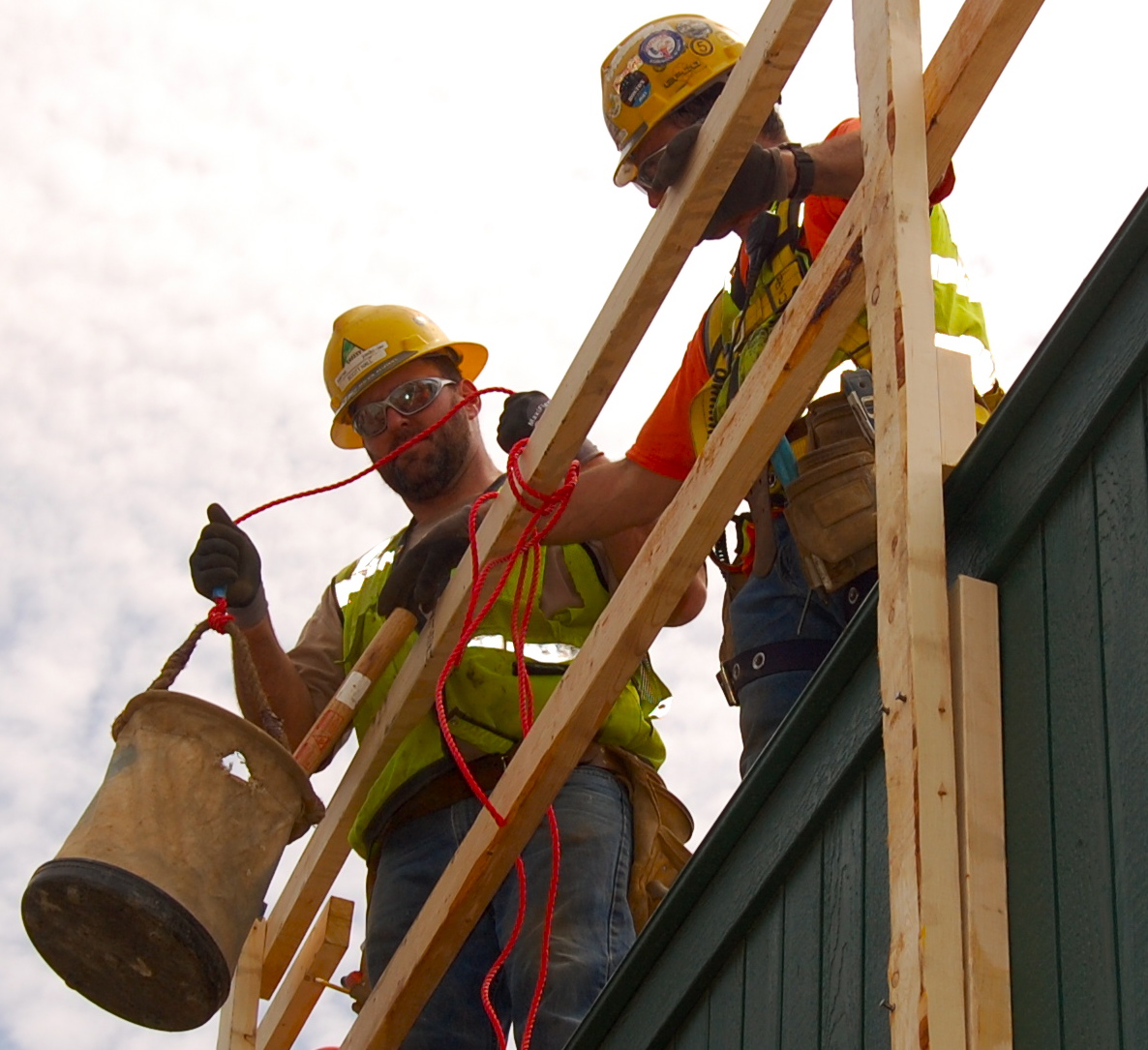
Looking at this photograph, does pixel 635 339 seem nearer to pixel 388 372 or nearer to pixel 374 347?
pixel 388 372

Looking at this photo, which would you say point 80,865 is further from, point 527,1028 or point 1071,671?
point 1071,671

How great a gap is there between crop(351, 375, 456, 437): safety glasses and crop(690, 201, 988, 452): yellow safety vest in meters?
1.57

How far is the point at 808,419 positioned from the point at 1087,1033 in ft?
7.64

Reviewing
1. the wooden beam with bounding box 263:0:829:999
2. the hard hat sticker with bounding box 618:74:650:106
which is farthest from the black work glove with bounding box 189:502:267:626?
the hard hat sticker with bounding box 618:74:650:106

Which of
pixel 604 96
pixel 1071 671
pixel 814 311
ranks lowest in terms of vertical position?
pixel 1071 671

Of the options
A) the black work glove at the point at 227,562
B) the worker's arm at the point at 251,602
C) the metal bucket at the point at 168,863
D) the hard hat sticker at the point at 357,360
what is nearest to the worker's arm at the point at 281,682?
the worker's arm at the point at 251,602

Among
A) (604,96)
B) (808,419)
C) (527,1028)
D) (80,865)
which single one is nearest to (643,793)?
(527,1028)

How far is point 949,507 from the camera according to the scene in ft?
11.2

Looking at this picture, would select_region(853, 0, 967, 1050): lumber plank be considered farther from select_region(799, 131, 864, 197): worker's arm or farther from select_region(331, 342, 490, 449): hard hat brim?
select_region(331, 342, 490, 449): hard hat brim

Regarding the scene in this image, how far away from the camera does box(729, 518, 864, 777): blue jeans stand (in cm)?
497

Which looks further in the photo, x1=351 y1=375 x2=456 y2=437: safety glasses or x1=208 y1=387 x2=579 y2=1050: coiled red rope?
x1=351 y1=375 x2=456 y2=437: safety glasses

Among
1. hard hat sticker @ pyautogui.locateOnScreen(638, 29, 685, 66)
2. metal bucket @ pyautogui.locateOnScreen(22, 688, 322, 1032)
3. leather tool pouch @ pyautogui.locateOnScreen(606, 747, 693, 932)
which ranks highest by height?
hard hat sticker @ pyautogui.locateOnScreen(638, 29, 685, 66)

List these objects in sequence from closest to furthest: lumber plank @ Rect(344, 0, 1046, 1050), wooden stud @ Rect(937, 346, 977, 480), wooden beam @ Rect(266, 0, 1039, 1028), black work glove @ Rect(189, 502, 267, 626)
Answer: wooden stud @ Rect(937, 346, 977, 480) < wooden beam @ Rect(266, 0, 1039, 1028) < lumber plank @ Rect(344, 0, 1046, 1050) < black work glove @ Rect(189, 502, 267, 626)

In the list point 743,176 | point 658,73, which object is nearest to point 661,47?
point 658,73
